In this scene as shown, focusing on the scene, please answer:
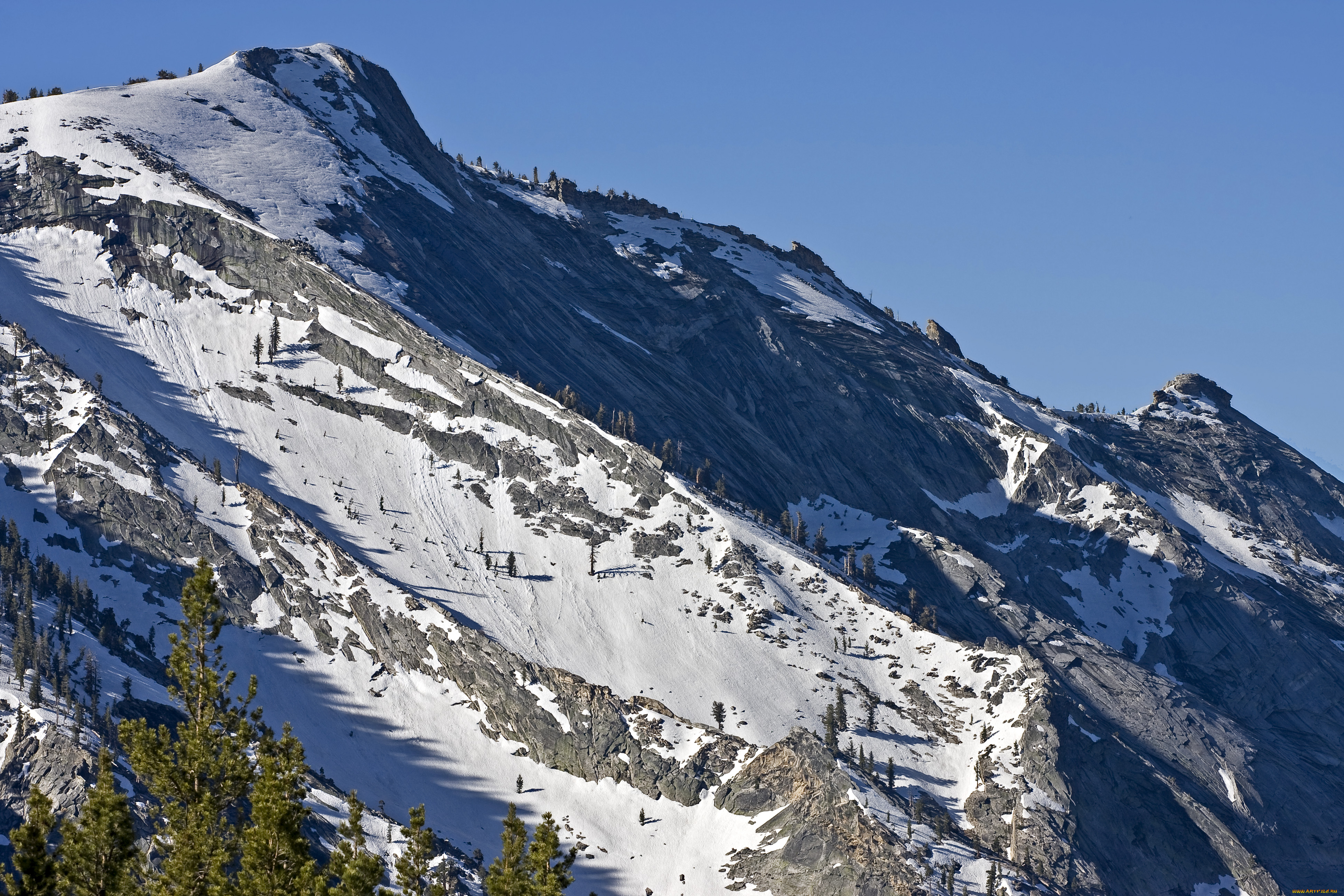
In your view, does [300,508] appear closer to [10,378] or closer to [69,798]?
[10,378]

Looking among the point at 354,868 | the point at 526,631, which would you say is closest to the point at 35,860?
the point at 354,868

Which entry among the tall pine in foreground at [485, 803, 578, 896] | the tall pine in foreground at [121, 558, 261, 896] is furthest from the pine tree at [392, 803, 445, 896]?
the tall pine in foreground at [121, 558, 261, 896]

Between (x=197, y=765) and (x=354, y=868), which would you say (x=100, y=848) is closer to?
(x=197, y=765)

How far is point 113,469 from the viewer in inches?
7210

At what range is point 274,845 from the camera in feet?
169

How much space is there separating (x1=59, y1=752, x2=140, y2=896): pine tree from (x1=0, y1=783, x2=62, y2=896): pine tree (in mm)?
2473

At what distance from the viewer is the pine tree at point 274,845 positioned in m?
51.2

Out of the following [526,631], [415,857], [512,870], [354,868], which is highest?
[526,631]

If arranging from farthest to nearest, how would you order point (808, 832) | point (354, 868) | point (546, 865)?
1. point (808, 832)
2. point (546, 865)
3. point (354, 868)

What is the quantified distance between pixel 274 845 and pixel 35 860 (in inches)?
389

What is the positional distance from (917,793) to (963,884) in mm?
16775

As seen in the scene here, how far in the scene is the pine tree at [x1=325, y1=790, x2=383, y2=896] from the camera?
54750mm

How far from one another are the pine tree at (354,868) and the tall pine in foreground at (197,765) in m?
3.73

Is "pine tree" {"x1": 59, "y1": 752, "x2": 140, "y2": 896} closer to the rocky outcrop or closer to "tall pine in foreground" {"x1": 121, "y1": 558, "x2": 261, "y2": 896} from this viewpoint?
"tall pine in foreground" {"x1": 121, "y1": 558, "x2": 261, "y2": 896}
